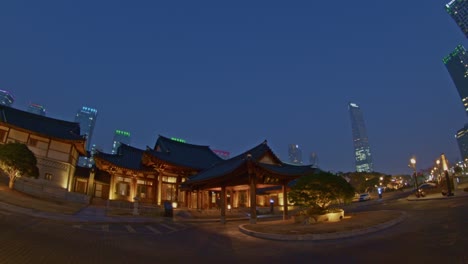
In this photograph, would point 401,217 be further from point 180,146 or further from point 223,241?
point 180,146

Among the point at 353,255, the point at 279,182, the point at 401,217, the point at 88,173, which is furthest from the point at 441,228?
the point at 88,173

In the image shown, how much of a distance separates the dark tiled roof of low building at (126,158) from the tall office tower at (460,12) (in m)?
211

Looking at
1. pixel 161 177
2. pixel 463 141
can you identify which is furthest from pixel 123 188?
pixel 463 141

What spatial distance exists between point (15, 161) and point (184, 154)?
869 inches

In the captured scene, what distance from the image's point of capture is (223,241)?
13852mm

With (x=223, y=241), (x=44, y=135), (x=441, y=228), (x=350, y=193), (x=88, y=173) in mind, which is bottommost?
(x=223, y=241)

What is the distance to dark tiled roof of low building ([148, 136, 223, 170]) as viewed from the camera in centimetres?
3852

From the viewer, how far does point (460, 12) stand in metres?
167

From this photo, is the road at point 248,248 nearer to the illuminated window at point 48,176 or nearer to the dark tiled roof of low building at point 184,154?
the dark tiled roof of low building at point 184,154

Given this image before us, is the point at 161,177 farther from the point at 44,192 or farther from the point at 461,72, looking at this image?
the point at 461,72

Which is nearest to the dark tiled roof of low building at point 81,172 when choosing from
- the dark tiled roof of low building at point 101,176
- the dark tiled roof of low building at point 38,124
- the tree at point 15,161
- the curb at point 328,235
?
the dark tiled roof of low building at point 101,176

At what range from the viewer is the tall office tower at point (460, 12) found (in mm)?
164688

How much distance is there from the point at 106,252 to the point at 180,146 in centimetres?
3677

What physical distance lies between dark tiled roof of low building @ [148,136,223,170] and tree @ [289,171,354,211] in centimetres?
2206
